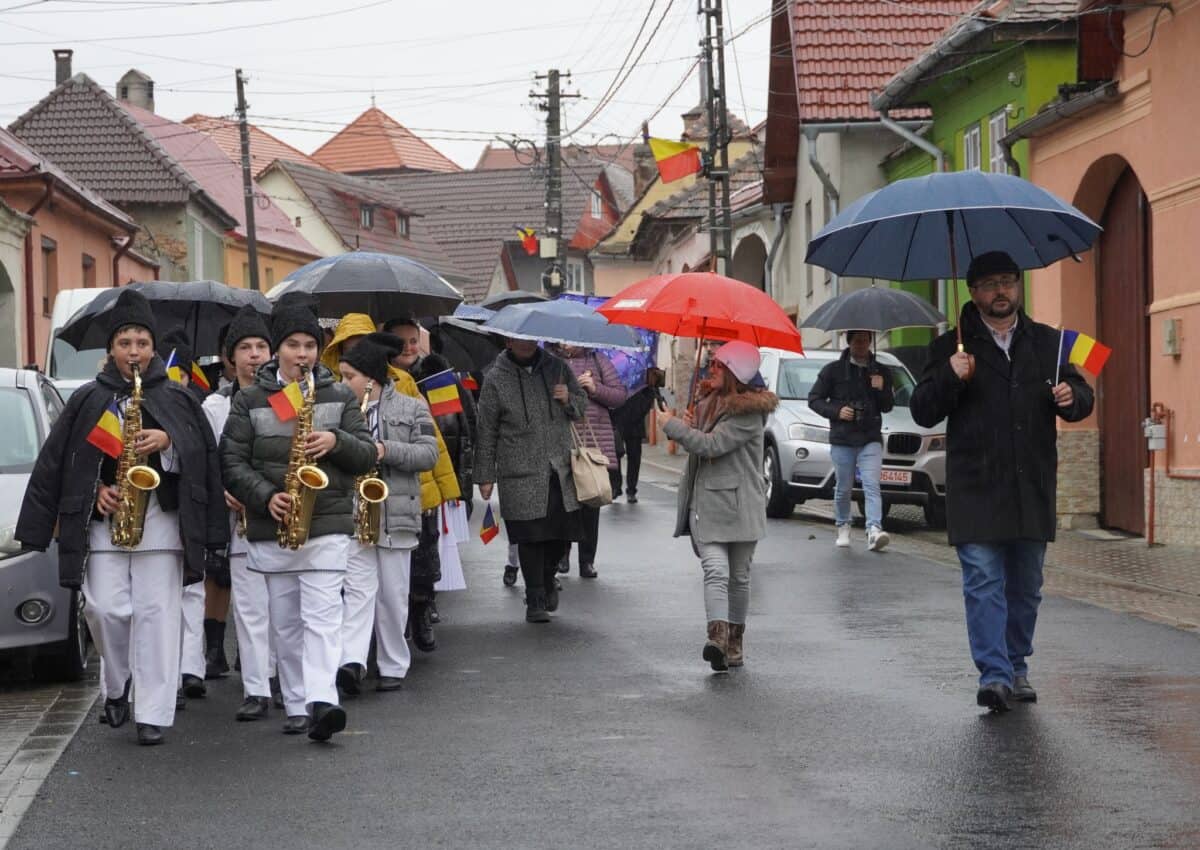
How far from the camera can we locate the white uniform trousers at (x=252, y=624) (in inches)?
323

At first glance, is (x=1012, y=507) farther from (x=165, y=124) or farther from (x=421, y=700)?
(x=165, y=124)

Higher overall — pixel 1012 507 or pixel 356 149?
pixel 356 149

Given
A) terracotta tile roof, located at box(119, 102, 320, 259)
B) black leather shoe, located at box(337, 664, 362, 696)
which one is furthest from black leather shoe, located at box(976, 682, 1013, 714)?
terracotta tile roof, located at box(119, 102, 320, 259)

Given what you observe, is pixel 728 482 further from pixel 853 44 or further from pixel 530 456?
pixel 853 44

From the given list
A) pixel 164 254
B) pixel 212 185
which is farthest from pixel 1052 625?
pixel 212 185

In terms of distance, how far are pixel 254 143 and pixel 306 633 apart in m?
69.1

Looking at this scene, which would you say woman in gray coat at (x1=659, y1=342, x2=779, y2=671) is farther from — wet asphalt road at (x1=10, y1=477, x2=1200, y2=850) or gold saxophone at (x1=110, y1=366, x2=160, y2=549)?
gold saxophone at (x1=110, y1=366, x2=160, y2=549)

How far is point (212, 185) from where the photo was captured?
57.8 m

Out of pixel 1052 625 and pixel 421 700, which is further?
pixel 1052 625

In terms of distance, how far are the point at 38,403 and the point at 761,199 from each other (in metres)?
31.0

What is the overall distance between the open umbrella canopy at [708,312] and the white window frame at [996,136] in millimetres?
13563

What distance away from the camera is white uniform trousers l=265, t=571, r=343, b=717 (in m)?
7.52

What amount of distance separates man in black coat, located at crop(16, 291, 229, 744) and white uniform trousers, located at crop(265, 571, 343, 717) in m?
0.33

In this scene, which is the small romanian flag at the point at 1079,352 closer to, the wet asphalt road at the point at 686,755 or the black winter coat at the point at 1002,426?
the black winter coat at the point at 1002,426
